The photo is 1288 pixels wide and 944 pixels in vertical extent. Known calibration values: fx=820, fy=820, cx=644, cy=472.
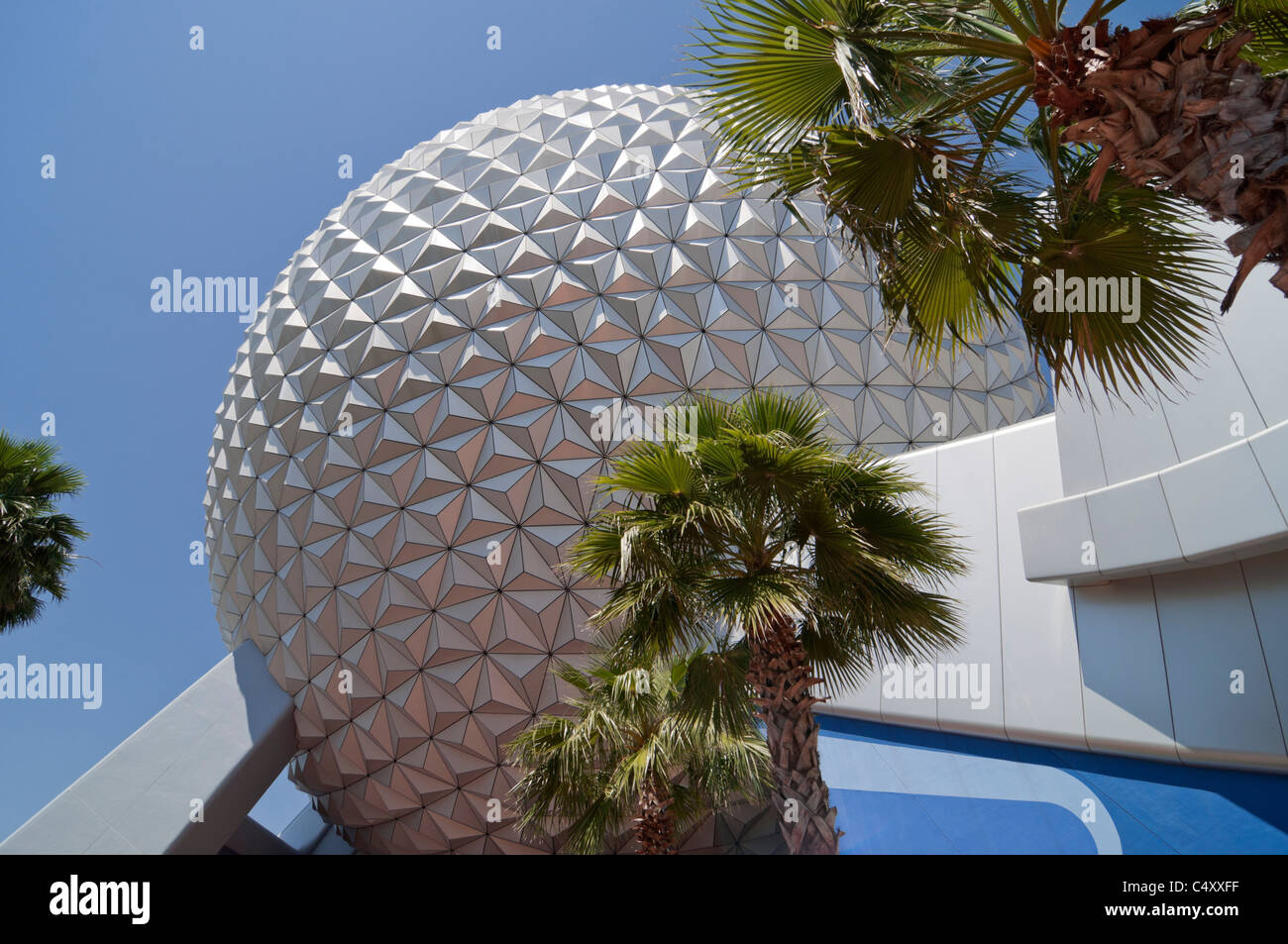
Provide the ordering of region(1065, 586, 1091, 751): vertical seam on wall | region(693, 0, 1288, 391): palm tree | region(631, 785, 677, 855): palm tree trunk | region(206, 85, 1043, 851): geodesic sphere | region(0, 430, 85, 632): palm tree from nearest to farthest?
region(693, 0, 1288, 391): palm tree
region(631, 785, 677, 855): palm tree trunk
region(1065, 586, 1091, 751): vertical seam on wall
region(0, 430, 85, 632): palm tree
region(206, 85, 1043, 851): geodesic sphere

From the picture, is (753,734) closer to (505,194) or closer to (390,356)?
(390,356)

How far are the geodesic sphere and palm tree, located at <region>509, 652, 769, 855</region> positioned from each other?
22.9 ft

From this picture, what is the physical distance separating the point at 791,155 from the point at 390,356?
1316cm

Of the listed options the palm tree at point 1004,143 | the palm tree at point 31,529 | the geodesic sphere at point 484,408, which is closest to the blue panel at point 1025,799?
the palm tree at point 1004,143

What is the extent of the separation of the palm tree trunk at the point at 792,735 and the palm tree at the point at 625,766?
1511mm

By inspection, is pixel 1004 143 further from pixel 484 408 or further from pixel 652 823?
pixel 484 408

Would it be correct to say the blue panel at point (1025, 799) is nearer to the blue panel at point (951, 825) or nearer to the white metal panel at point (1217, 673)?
the blue panel at point (951, 825)

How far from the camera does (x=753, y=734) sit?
27.8 feet

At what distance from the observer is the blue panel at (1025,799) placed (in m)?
7.28

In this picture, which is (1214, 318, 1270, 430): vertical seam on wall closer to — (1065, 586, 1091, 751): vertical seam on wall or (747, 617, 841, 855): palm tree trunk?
(1065, 586, 1091, 751): vertical seam on wall

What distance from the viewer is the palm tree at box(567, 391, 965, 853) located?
6.35 meters

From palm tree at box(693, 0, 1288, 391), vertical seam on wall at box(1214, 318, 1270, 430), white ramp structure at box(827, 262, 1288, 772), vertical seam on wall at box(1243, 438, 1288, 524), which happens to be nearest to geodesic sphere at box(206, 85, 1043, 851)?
white ramp structure at box(827, 262, 1288, 772)

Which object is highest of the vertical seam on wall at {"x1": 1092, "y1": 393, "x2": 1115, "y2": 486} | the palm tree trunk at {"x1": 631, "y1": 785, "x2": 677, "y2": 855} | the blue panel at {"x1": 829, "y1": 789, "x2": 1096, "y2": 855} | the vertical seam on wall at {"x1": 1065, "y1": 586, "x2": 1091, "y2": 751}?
the vertical seam on wall at {"x1": 1092, "y1": 393, "x2": 1115, "y2": 486}

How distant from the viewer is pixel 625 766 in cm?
841
